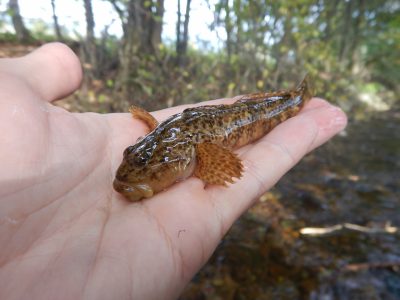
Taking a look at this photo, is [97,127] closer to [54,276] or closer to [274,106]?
[54,276]

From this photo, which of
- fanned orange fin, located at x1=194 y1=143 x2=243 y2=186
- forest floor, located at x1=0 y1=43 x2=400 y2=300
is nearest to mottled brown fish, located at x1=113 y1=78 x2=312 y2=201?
fanned orange fin, located at x1=194 y1=143 x2=243 y2=186

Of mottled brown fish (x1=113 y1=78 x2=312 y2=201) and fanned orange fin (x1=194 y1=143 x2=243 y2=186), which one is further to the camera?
fanned orange fin (x1=194 y1=143 x2=243 y2=186)

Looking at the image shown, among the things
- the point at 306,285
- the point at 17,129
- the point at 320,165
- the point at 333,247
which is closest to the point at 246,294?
the point at 306,285

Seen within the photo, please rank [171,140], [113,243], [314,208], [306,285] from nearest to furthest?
[113,243], [171,140], [306,285], [314,208]

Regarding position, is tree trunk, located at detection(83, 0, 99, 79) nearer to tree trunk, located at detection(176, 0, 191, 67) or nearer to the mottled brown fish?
tree trunk, located at detection(176, 0, 191, 67)

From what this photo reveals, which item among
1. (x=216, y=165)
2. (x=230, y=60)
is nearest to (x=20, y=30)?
(x=230, y=60)

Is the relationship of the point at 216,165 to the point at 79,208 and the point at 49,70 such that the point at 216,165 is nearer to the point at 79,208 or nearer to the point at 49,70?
the point at 79,208
